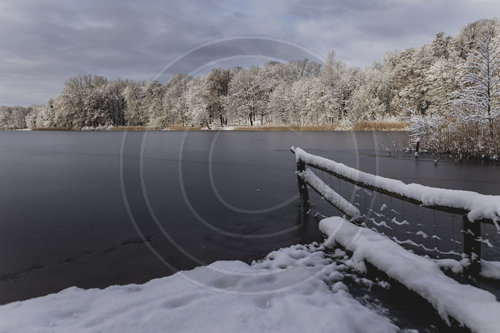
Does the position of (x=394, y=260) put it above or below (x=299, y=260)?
above

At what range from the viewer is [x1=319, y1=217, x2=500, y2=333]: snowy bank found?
2850mm

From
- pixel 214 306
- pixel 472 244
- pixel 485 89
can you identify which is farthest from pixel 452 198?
pixel 485 89

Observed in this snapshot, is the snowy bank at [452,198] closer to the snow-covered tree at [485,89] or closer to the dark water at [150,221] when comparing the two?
the dark water at [150,221]

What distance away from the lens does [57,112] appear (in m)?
111

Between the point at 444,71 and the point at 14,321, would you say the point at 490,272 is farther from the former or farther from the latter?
the point at 444,71

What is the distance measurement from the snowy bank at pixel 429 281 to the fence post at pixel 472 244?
1.80 feet

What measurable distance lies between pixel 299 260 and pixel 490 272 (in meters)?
2.96

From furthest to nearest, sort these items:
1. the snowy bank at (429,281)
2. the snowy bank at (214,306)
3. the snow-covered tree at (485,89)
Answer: the snow-covered tree at (485,89)
the snowy bank at (214,306)
the snowy bank at (429,281)

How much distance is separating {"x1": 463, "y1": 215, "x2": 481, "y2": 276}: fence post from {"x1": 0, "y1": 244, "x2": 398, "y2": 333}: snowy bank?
1644mm

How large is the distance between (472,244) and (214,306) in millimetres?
3727

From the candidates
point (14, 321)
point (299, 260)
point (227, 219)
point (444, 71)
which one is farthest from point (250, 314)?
point (444, 71)

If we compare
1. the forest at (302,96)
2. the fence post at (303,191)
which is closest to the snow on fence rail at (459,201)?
the fence post at (303,191)

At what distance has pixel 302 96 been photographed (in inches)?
3027

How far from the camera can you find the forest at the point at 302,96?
177 ft
